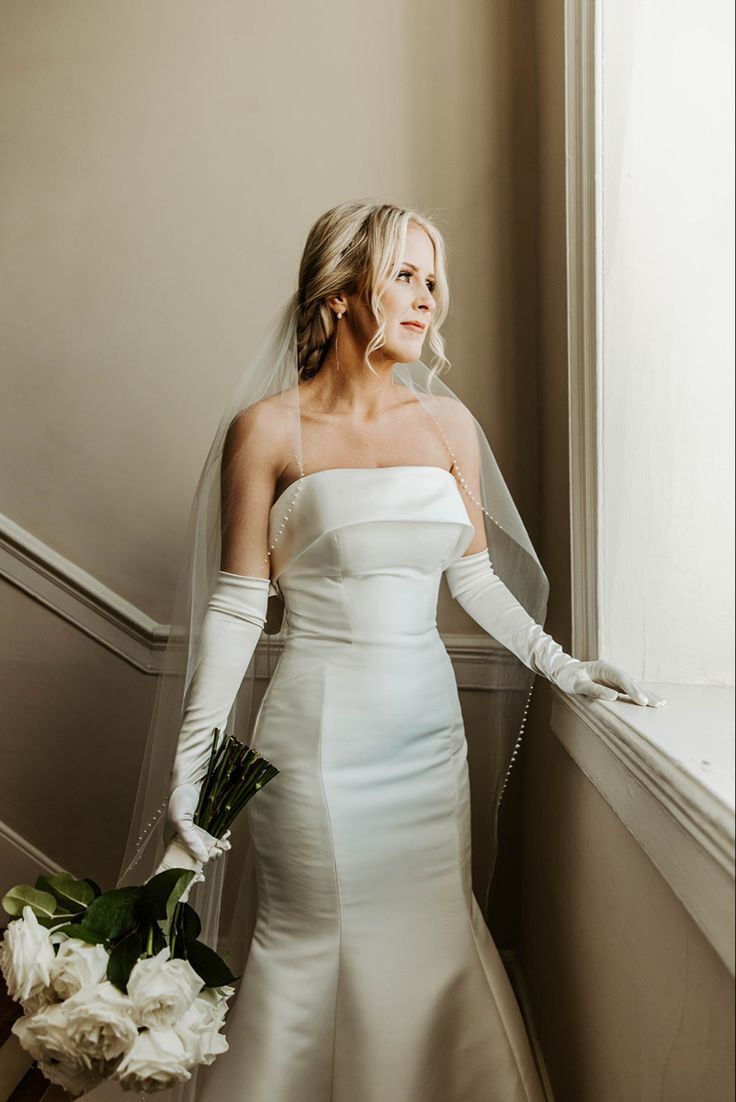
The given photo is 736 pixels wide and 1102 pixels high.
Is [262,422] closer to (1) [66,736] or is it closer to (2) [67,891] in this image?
(2) [67,891]

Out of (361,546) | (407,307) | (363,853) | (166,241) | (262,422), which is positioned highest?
(166,241)

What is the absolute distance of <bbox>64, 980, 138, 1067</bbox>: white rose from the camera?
1191 millimetres

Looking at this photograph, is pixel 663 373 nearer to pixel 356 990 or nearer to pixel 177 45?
pixel 356 990

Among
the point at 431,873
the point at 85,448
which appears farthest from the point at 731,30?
the point at 85,448

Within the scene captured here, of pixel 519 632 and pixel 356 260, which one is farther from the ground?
pixel 356 260

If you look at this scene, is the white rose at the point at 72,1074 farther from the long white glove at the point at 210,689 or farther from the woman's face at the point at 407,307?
the woman's face at the point at 407,307

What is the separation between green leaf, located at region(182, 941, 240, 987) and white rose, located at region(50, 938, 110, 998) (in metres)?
0.14

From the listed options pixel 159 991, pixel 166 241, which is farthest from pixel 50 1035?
pixel 166 241

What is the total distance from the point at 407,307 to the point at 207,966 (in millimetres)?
1207

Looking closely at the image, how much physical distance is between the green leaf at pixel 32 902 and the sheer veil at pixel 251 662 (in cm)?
40

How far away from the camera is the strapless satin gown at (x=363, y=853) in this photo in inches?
65.0

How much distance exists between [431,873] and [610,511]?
77cm

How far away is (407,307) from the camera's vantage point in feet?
5.69

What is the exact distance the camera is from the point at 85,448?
270 centimetres
